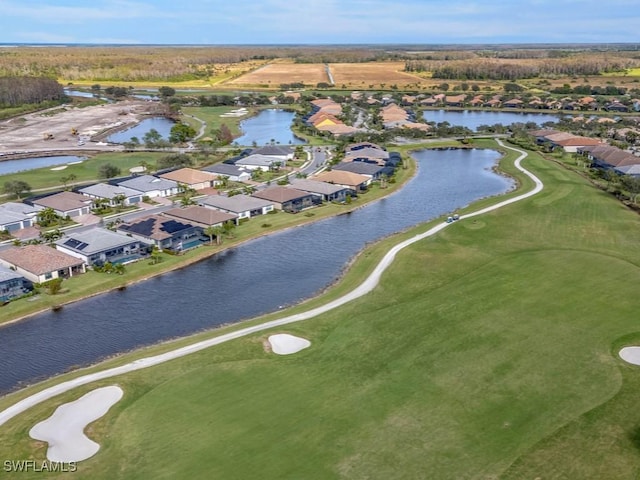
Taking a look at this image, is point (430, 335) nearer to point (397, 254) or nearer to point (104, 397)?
point (397, 254)

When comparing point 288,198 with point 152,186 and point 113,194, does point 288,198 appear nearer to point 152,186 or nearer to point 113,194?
point 152,186

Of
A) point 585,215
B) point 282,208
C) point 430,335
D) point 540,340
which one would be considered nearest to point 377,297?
point 430,335

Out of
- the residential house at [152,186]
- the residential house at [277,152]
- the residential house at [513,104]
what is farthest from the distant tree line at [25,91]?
the residential house at [513,104]

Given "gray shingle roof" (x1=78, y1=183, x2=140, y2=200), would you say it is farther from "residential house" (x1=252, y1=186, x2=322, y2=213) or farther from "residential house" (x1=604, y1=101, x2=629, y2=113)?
"residential house" (x1=604, y1=101, x2=629, y2=113)

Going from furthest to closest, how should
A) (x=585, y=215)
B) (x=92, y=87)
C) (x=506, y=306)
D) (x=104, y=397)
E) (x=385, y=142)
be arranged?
(x=92, y=87) < (x=385, y=142) < (x=585, y=215) < (x=506, y=306) < (x=104, y=397)

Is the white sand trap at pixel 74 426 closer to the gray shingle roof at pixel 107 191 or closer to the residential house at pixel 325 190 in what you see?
the gray shingle roof at pixel 107 191

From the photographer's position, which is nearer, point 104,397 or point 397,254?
point 104,397

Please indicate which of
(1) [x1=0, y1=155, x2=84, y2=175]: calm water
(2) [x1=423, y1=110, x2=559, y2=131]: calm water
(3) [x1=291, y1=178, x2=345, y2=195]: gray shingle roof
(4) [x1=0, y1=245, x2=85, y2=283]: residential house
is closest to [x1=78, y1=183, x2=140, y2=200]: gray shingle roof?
(4) [x1=0, y1=245, x2=85, y2=283]: residential house

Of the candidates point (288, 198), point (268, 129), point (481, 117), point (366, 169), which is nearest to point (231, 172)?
point (288, 198)
